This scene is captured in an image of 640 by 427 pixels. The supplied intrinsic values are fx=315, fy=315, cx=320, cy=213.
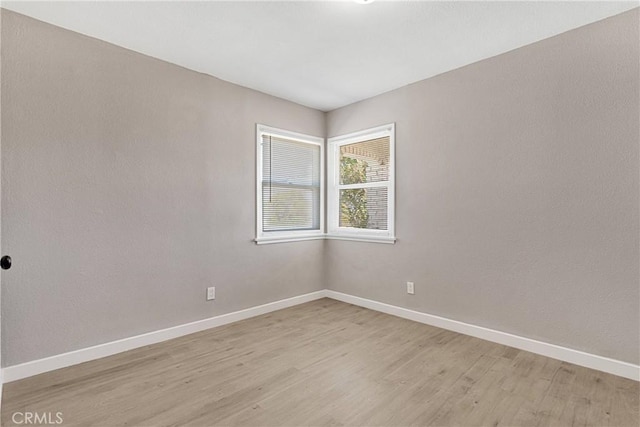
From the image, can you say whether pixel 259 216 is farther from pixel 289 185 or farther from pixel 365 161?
pixel 365 161

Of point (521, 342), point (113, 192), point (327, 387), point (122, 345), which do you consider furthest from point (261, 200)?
point (521, 342)

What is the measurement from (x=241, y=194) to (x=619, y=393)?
330 cm

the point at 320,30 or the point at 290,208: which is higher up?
the point at 320,30

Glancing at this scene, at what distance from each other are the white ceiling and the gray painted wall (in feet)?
0.81

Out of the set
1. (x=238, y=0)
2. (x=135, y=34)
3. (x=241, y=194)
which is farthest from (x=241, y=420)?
(x=135, y=34)

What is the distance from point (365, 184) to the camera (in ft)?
12.6

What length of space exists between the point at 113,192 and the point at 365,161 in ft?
8.58

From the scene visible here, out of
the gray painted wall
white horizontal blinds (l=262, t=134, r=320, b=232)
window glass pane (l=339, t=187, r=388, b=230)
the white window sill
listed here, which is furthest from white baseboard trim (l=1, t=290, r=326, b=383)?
the gray painted wall

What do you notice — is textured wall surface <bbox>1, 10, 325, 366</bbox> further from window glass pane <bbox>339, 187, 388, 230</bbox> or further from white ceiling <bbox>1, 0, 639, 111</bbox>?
window glass pane <bbox>339, 187, 388, 230</bbox>

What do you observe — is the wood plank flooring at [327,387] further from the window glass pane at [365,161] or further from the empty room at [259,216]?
the window glass pane at [365,161]

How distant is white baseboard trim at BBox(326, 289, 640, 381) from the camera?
7.07 ft

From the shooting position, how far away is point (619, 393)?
1946mm

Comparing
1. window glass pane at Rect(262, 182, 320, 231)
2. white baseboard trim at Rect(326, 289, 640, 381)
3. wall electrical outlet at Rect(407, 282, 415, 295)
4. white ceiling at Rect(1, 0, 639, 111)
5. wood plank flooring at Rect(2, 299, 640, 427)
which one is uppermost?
white ceiling at Rect(1, 0, 639, 111)

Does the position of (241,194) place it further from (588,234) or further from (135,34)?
(588,234)
